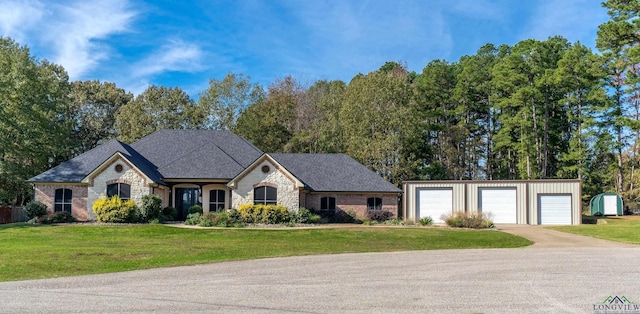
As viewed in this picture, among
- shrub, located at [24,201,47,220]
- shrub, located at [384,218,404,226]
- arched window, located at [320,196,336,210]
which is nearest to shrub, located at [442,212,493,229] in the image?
shrub, located at [384,218,404,226]

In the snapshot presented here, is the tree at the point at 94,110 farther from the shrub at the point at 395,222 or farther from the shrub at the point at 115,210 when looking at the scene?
the shrub at the point at 395,222

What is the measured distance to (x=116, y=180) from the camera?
33.1 m

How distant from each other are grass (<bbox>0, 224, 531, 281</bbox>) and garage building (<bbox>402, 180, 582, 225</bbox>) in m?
10.7

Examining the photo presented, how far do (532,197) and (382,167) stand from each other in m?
15.8

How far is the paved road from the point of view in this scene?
9461mm

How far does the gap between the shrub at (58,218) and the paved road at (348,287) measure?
66.6 feet

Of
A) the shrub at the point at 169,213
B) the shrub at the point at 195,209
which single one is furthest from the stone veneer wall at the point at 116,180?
the shrub at the point at 195,209

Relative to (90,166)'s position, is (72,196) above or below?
below

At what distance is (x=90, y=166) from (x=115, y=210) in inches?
228

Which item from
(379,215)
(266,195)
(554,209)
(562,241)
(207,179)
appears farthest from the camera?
(379,215)

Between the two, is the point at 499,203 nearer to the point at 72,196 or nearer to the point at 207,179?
the point at 207,179

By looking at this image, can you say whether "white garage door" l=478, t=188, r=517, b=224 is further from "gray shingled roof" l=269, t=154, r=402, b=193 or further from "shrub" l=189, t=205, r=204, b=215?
"shrub" l=189, t=205, r=204, b=215

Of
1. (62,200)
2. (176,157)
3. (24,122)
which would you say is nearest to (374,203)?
(176,157)

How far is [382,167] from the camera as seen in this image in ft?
163
